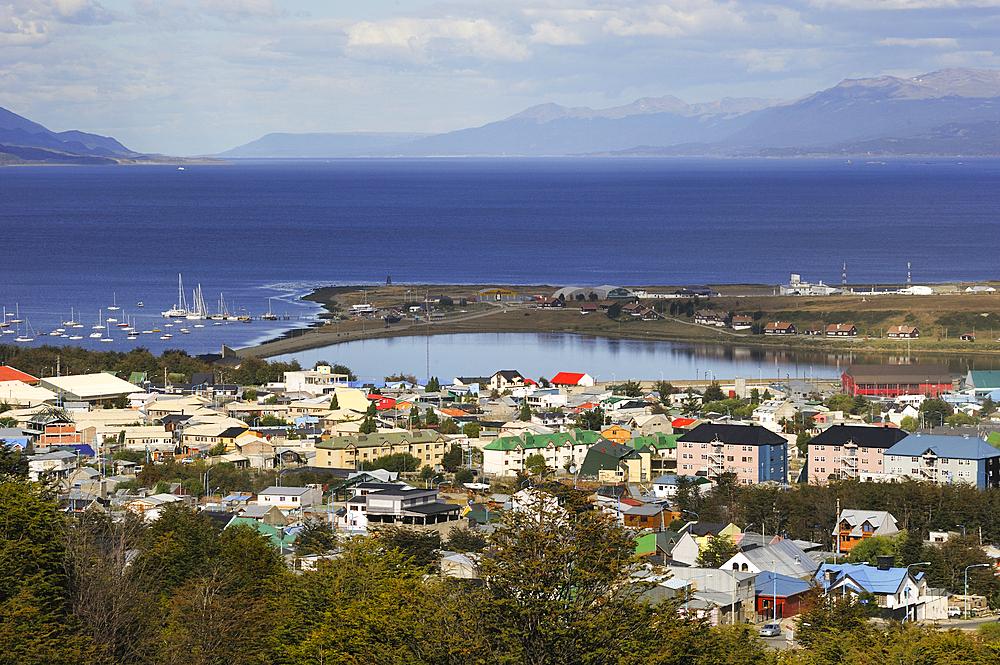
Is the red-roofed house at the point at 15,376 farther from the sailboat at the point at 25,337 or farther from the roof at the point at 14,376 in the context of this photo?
the sailboat at the point at 25,337

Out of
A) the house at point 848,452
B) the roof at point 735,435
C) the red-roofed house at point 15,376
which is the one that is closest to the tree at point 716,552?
the roof at point 735,435

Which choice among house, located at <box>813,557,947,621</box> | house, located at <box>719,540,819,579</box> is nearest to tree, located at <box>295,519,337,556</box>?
house, located at <box>719,540,819,579</box>

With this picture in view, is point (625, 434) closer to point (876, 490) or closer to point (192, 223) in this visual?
point (876, 490)

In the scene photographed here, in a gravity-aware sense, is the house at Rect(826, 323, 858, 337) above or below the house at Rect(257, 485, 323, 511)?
below

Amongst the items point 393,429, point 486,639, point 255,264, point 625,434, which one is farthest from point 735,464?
point 255,264

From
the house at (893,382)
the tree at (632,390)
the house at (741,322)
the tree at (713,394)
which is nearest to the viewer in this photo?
the tree at (713,394)

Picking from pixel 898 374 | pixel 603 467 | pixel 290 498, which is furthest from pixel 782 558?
pixel 898 374

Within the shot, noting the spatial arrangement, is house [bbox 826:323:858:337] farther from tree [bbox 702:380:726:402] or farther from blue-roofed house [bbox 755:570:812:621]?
blue-roofed house [bbox 755:570:812:621]
